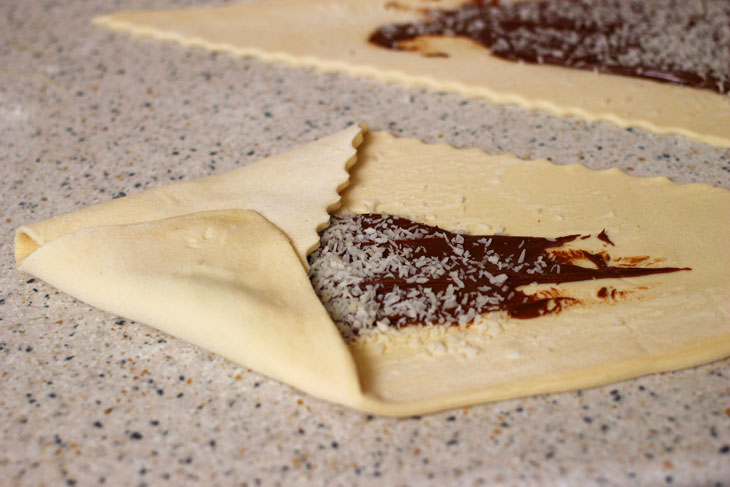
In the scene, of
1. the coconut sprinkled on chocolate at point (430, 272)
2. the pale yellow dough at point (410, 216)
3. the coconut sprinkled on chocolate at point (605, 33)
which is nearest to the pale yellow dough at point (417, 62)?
the coconut sprinkled on chocolate at point (605, 33)

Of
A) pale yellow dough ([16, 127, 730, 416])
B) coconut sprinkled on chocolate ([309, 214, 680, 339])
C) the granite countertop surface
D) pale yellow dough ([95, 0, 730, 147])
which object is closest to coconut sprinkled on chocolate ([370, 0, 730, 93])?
pale yellow dough ([95, 0, 730, 147])

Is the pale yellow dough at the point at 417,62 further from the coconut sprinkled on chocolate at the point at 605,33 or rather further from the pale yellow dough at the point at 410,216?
the pale yellow dough at the point at 410,216

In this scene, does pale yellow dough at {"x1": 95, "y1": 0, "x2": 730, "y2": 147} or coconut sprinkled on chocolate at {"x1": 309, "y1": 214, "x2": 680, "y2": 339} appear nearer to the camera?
coconut sprinkled on chocolate at {"x1": 309, "y1": 214, "x2": 680, "y2": 339}

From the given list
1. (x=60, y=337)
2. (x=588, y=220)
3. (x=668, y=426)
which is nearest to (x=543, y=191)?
(x=588, y=220)

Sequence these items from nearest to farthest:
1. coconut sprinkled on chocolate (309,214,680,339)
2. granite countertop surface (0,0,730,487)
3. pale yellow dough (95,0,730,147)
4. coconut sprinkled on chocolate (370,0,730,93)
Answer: granite countertop surface (0,0,730,487), coconut sprinkled on chocolate (309,214,680,339), pale yellow dough (95,0,730,147), coconut sprinkled on chocolate (370,0,730,93)

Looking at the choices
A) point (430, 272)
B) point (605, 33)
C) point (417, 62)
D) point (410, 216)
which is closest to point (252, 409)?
point (430, 272)

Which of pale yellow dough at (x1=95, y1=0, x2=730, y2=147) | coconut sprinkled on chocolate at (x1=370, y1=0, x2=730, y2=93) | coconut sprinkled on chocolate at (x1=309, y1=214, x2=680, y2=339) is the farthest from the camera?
coconut sprinkled on chocolate at (x1=370, y1=0, x2=730, y2=93)

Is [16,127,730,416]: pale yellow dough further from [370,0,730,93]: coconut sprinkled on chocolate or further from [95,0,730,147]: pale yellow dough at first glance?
[370,0,730,93]: coconut sprinkled on chocolate
